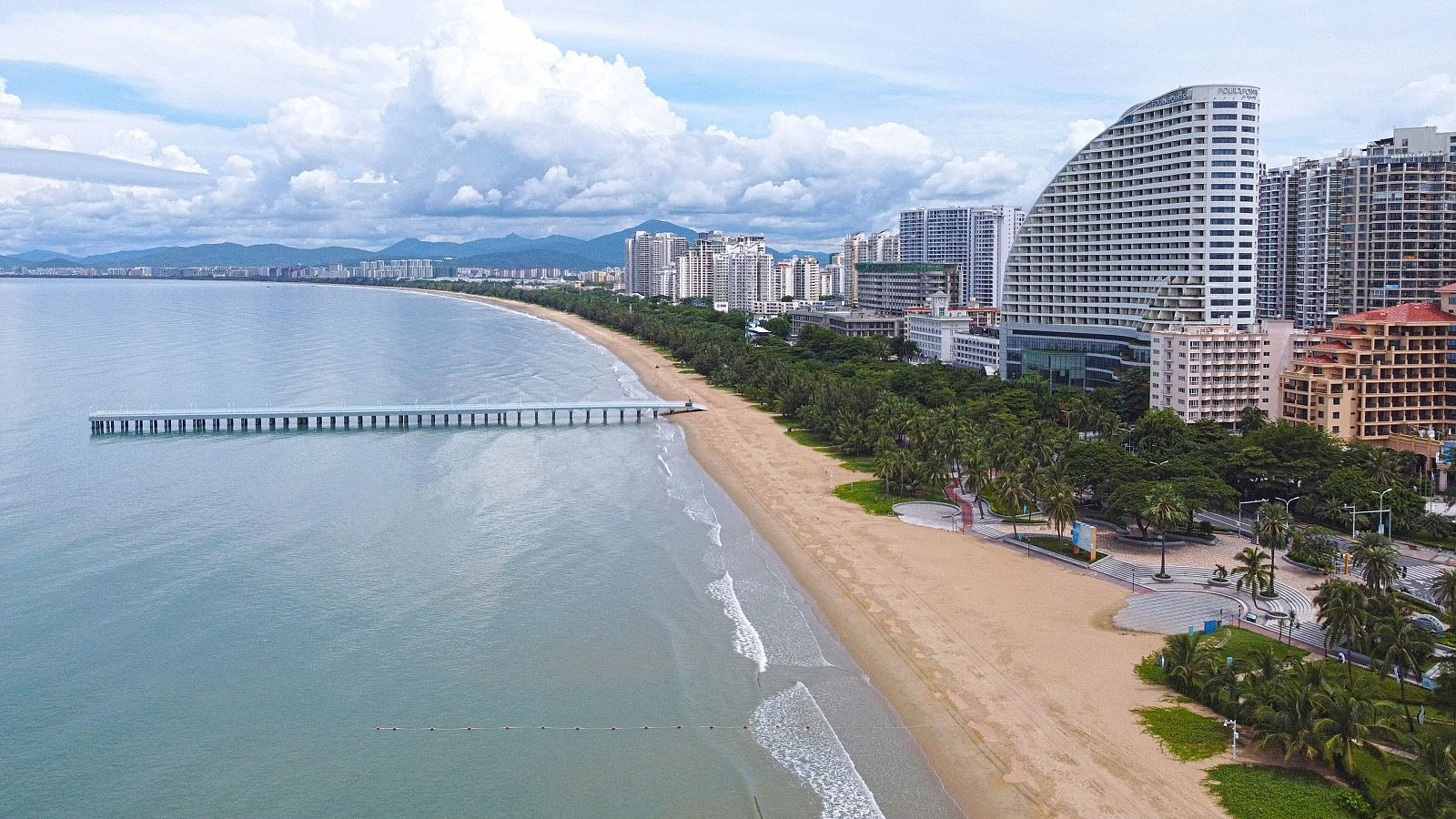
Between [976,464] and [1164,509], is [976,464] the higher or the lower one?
the higher one

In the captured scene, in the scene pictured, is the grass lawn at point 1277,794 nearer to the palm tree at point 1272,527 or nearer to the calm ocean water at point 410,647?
the calm ocean water at point 410,647

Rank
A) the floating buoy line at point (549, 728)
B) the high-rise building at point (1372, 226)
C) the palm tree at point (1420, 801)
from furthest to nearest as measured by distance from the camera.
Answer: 1. the high-rise building at point (1372, 226)
2. the floating buoy line at point (549, 728)
3. the palm tree at point (1420, 801)

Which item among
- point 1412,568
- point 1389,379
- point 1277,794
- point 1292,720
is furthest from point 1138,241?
point 1277,794

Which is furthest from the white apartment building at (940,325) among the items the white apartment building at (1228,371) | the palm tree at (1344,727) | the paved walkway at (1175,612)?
the palm tree at (1344,727)

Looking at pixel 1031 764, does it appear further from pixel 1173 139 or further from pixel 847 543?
pixel 1173 139

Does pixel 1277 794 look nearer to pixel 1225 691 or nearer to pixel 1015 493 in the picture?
pixel 1225 691

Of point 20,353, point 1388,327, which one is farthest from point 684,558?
point 20,353

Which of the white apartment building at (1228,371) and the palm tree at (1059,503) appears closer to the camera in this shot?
the palm tree at (1059,503)
